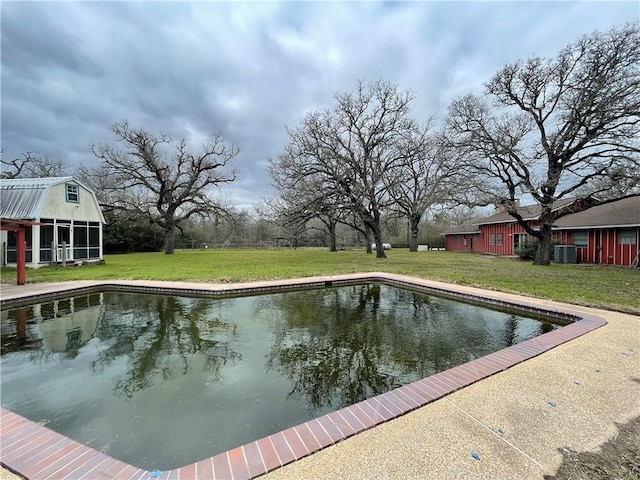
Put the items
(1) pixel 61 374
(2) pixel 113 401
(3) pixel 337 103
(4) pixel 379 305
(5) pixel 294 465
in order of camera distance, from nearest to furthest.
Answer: (5) pixel 294 465
(2) pixel 113 401
(1) pixel 61 374
(4) pixel 379 305
(3) pixel 337 103

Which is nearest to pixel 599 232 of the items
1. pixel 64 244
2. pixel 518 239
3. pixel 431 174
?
pixel 518 239

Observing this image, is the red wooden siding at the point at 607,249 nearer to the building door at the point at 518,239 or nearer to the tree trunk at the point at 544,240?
the building door at the point at 518,239

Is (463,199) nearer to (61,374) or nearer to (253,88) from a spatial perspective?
(253,88)

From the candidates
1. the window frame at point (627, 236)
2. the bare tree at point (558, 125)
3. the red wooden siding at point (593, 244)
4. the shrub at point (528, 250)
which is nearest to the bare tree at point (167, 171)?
the bare tree at point (558, 125)

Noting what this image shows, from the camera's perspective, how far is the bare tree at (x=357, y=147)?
16.4 meters

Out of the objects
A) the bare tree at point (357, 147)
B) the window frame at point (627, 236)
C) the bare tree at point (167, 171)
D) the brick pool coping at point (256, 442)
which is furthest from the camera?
the bare tree at point (167, 171)

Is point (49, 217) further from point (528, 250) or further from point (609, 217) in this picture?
point (609, 217)

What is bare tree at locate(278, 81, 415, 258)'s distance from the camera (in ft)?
53.7

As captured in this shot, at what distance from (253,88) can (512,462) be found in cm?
1338

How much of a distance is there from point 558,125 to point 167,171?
2416cm

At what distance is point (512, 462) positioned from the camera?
6.17 feet

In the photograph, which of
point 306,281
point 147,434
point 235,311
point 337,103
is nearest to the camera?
point 147,434

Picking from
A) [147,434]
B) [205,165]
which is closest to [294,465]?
[147,434]

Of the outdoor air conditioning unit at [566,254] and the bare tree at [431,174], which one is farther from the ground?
the bare tree at [431,174]
